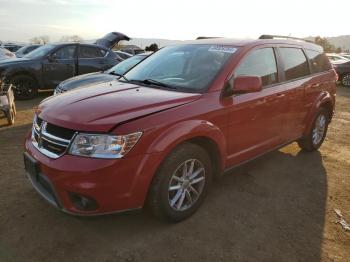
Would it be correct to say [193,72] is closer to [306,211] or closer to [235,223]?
[235,223]

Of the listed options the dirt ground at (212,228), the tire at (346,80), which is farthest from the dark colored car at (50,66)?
the tire at (346,80)

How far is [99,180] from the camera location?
2.89 meters

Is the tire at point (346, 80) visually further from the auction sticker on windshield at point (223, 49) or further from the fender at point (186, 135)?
the fender at point (186, 135)

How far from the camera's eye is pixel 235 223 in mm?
3691

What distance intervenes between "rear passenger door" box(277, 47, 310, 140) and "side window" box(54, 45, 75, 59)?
742 centimetres

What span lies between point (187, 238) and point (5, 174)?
261 cm

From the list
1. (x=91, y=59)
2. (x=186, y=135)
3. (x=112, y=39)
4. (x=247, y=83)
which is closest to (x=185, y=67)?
(x=247, y=83)

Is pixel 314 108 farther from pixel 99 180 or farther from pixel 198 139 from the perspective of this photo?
pixel 99 180

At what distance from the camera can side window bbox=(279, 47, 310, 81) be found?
15.8 feet

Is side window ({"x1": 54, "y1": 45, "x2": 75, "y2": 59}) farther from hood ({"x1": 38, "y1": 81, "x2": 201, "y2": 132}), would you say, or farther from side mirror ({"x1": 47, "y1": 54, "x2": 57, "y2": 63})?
hood ({"x1": 38, "y1": 81, "x2": 201, "y2": 132})

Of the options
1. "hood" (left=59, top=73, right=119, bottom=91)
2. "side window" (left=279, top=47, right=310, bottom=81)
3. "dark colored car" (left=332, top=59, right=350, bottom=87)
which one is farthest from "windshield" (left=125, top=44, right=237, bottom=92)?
"dark colored car" (left=332, top=59, right=350, bottom=87)

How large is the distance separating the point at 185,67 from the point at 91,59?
25.0 feet

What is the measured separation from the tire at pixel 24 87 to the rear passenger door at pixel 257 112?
7.70 m

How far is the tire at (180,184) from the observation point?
3.26 m
